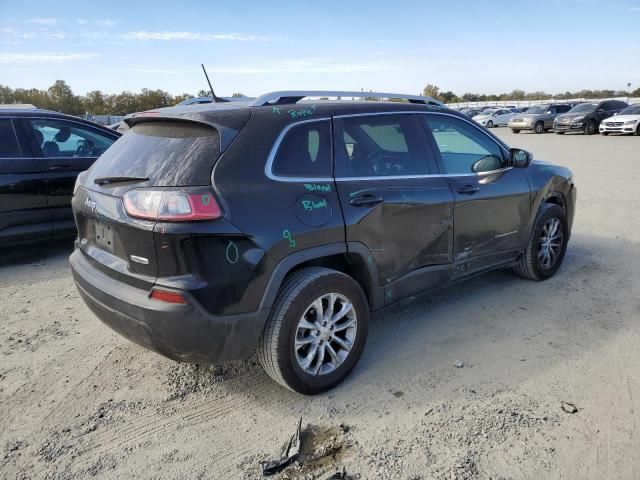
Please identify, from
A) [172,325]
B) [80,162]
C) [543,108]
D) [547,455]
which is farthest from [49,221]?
[543,108]

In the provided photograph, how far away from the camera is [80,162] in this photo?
6.01 metres

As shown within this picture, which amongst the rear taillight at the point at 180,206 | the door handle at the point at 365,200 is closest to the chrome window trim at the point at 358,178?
the door handle at the point at 365,200

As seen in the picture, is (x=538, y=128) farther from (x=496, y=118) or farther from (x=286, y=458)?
(x=286, y=458)

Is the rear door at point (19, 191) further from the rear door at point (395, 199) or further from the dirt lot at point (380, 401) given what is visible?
the rear door at point (395, 199)

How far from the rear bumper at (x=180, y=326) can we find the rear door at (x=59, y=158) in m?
3.43

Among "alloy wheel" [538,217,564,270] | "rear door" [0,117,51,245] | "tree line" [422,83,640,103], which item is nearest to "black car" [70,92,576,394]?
"alloy wheel" [538,217,564,270]

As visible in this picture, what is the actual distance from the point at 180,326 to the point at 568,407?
222 centimetres

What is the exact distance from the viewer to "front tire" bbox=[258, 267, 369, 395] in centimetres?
282

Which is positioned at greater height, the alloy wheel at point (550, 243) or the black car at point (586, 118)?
the alloy wheel at point (550, 243)

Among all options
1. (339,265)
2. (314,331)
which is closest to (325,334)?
(314,331)

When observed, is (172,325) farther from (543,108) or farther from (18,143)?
(543,108)

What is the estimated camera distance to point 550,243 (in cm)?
490

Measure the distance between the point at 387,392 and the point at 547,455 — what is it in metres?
0.94

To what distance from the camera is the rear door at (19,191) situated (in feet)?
17.9
